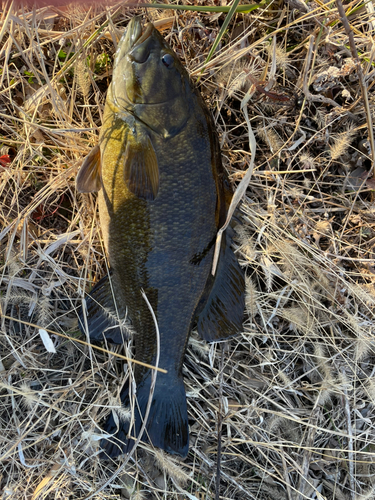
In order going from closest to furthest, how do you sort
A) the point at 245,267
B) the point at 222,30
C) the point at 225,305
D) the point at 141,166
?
the point at 141,166 < the point at 222,30 < the point at 225,305 < the point at 245,267

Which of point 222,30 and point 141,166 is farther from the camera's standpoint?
point 222,30

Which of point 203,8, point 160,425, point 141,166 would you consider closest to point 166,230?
point 141,166

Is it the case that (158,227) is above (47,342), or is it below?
above

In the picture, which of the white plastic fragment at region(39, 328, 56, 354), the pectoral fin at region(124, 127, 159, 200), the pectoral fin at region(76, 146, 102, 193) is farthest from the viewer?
the white plastic fragment at region(39, 328, 56, 354)

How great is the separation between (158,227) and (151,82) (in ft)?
2.63

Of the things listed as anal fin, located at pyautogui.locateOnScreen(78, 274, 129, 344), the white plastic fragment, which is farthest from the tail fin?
the white plastic fragment

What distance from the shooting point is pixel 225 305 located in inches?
90.8

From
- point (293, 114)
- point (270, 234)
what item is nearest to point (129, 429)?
point (270, 234)

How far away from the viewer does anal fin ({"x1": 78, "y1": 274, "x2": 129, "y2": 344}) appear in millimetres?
2299

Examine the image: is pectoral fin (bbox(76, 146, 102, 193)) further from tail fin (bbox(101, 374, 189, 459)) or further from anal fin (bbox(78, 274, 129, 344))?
tail fin (bbox(101, 374, 189, 459))

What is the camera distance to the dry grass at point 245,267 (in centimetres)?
240

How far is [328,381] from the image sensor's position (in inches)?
99.3

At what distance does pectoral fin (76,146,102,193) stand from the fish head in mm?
337

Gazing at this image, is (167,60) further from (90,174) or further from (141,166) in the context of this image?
(90,174)
